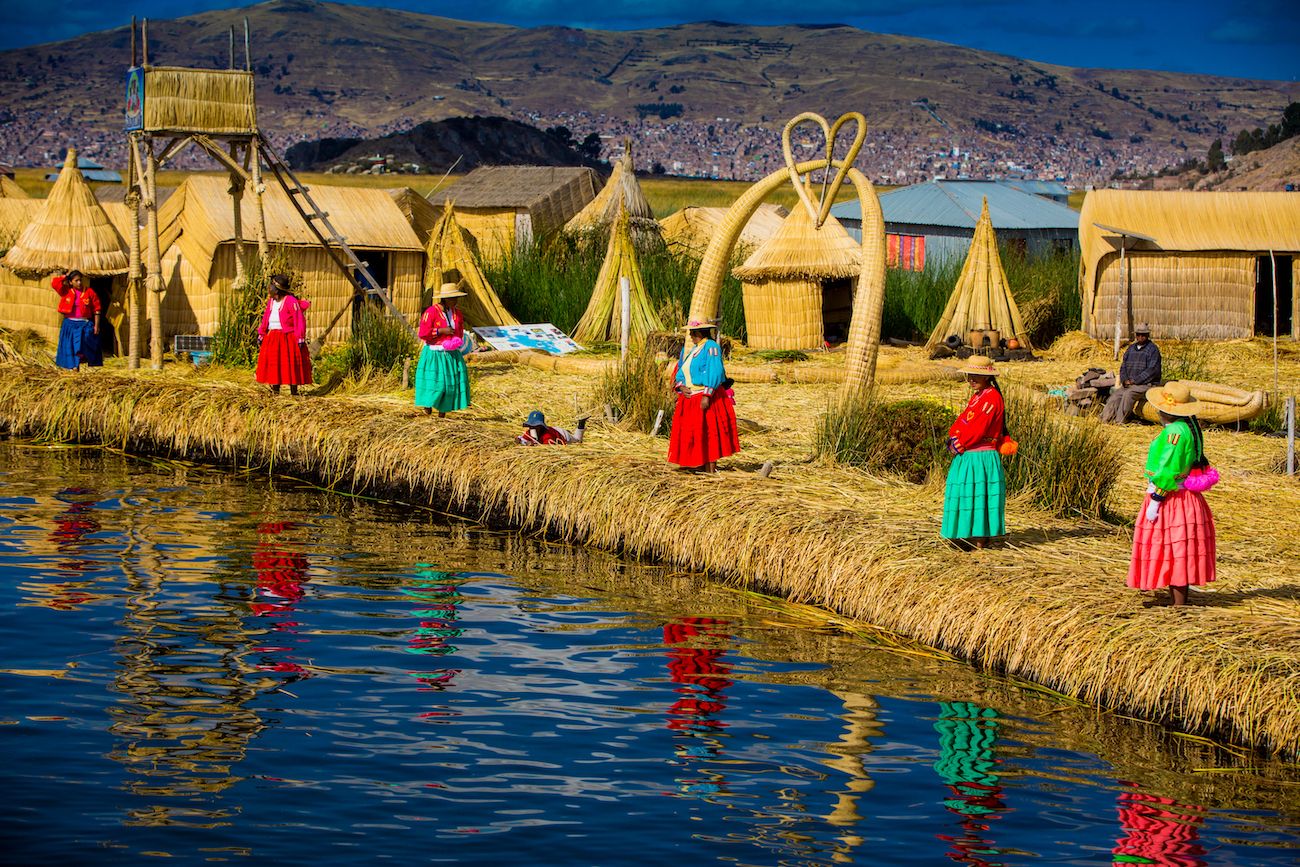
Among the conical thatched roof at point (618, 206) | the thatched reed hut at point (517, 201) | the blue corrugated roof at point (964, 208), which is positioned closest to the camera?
the conical thatched roof at point (618, 206)

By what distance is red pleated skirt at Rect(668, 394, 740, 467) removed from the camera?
11.5 metres

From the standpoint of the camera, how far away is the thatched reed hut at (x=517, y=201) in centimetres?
2802

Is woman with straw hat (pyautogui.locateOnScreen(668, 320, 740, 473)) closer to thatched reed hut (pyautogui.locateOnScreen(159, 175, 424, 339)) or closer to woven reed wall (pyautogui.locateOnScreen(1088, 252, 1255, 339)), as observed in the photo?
thatched reed hut (pyautogui.locateOnScreen(159, 175, 424, 339))

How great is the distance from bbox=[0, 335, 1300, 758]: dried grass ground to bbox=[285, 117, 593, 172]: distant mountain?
68.0 metres

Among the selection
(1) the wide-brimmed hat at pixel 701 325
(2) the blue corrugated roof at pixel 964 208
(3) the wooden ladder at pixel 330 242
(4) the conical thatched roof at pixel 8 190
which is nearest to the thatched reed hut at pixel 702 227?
(2) the blue corrugated roof at pixel 964 208

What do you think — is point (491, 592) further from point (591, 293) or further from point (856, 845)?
point (591, 293)

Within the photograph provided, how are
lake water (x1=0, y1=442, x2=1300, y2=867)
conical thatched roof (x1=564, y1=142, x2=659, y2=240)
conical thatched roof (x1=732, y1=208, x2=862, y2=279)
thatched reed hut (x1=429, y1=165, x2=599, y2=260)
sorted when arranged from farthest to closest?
thatched reed hut (x1=429, y1=165, x2=599, y2=260)
conical thatched roof (x1=564, y1=142, x2=659, y2=240)
conical thatched roof (x1=732, y1=208, x2=862, y2=279)
lake water (x1=0, y1=442, x2=1300, y2=867)

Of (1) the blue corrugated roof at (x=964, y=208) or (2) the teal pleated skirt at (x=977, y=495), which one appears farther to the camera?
(1) the blue corrugated roof at (x=964, y=208)

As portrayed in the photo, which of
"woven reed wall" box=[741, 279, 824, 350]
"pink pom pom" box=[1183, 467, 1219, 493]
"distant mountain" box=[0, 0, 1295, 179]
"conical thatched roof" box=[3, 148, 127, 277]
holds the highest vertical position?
"distant mountain" box=[0, 0, 1295, 179]

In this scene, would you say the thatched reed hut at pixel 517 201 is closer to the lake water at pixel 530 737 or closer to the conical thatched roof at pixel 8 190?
the conical thatched roof at pixel 8 190

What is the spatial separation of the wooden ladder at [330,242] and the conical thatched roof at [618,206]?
643 centimetres

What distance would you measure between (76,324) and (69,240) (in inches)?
86.7

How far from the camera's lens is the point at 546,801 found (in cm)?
684

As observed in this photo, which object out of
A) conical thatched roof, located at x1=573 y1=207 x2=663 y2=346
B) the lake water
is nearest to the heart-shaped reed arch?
the lake water
